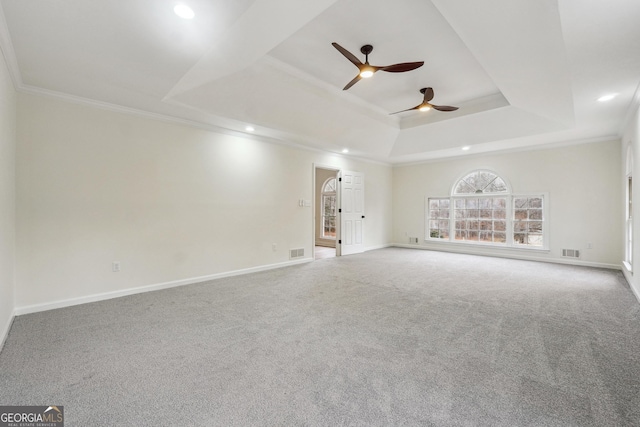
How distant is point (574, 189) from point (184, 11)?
710cm

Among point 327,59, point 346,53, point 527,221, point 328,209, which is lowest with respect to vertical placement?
point 527,221

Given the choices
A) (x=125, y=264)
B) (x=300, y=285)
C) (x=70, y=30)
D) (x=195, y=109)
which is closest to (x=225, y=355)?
(x=300, y=285)

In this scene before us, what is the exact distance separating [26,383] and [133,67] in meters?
2.68

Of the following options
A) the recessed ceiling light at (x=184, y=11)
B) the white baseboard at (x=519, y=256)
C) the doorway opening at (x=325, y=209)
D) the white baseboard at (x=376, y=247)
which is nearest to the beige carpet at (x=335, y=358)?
the white baseboard at (x=519, y=256)

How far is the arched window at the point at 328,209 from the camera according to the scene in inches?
343

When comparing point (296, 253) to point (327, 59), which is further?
point (296, 253)

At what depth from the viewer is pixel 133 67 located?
275cm

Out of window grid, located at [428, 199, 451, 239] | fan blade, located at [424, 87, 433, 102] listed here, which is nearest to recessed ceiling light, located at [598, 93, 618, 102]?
fan blade, located at [424, 87, 433, 102]

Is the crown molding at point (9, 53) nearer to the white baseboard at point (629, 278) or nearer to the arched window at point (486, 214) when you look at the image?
the white baseboard at point (629, 278)

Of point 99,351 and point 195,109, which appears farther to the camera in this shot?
point 195,109

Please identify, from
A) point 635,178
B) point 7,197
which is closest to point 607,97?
point 635,178

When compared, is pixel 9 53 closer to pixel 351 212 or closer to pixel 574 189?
pixel 351 212

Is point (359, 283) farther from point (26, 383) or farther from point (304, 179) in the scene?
point (26, 383)

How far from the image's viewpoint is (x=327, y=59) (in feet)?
11.5
